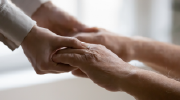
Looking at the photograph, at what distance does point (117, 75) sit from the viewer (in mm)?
595

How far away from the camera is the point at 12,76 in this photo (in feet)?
3.61

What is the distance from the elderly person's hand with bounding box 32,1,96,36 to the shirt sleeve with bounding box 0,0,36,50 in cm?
23

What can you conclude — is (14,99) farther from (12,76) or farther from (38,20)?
(38,20)

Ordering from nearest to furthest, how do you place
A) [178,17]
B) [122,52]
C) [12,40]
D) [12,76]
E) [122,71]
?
1. [122,71]
2. [12,40]
3. [122,52]
4. [12,76]
5. [178,17]

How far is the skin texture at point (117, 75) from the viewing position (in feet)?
1.73

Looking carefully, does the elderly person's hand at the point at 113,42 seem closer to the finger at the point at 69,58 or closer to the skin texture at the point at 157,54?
the skin texture at the point at 157,54

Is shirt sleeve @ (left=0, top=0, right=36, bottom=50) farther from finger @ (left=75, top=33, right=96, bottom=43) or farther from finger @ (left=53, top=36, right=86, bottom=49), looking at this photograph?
finger @ (left=75, top=33, right=96, bottom=43)

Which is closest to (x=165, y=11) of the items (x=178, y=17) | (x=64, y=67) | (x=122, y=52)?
(x=178, y=17)

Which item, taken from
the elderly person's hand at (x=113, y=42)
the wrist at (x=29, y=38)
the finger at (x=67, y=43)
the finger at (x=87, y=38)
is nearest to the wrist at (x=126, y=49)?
the elderly person's hand at (x=113, y=42)

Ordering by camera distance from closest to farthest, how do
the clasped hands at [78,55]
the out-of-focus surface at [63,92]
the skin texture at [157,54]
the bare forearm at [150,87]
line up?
1. the bare forearm at [150,87]
2. the clasped hands at [78,55]
3. the skin texture at [157,54]
4. the out-of-focus surface at [63,92]

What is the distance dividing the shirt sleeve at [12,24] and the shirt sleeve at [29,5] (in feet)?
0.61

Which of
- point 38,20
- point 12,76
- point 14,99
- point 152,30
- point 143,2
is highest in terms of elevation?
point 143,2

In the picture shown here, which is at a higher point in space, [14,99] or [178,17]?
[178,17]

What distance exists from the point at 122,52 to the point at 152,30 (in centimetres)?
72
